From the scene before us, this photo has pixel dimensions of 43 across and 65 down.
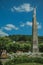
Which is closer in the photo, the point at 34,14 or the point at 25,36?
the point at 34,14

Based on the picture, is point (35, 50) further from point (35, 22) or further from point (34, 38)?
point (35, 22)

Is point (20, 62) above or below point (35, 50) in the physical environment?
below

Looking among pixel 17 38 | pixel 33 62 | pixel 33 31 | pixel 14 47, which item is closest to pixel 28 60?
pixel 33 62

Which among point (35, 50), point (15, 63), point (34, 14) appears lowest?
point (15, 63)

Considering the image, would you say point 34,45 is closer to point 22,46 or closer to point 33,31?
point 33,31

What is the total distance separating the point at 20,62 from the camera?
58.1 ft

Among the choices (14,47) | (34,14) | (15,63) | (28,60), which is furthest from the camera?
(14,47)

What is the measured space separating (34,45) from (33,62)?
534 inches

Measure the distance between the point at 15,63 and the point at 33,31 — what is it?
1448 cm

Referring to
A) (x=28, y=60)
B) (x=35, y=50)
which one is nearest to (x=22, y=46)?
(x=35, y=50)

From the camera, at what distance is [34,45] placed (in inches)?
1244

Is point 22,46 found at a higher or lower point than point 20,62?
higher

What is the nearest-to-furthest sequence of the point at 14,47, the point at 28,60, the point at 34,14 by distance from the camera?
1. the point at 28,60
2. the point at 34,14
3. the point at 14,47

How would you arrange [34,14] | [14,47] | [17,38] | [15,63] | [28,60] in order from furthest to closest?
[17,38]
[14,47]
[34,14]
[28,60]
[15,63]
